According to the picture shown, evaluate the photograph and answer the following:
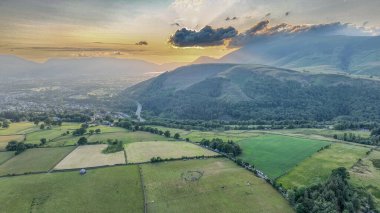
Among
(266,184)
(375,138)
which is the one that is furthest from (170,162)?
(375,138)

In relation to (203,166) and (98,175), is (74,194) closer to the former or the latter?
(98,175)

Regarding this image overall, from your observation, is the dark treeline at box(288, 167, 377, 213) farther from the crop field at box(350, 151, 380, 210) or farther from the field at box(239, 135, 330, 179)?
the field at box(239, 135, 330, 179)

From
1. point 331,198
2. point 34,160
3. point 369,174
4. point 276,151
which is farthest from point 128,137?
point 369,174

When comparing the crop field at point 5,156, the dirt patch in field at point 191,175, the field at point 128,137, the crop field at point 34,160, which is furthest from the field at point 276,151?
the crop field at point 5,156

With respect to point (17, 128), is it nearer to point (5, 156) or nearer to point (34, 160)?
point (5, 156)

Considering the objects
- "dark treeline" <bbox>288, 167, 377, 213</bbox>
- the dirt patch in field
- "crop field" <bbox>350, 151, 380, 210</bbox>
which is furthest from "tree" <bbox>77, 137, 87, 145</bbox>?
"crop field" <bbox>350, 151, 380, 210</bbox>

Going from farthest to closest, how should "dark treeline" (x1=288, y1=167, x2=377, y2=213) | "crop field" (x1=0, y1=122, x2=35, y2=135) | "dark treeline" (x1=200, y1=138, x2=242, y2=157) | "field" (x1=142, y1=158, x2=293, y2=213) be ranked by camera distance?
1. "crop field" (x1=0, y1=122, x2=35, y2=135)
2. "dark treeline" (x1=200, y1=138, x2=242, y2=157)
3. "field" (x1=142, y1=158, x2=293, y2=213)
4. "dark treeline" (x1=288, y1=167, x2=377, y2=213)

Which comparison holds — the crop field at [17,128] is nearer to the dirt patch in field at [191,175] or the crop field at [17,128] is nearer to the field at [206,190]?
the field at [206,190]
